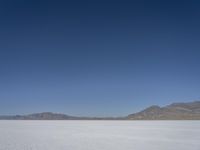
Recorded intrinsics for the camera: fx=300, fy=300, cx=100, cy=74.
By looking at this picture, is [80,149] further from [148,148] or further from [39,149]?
[148,148]

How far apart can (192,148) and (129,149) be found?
137 inches

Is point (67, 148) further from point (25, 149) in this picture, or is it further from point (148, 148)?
point (148, 148)

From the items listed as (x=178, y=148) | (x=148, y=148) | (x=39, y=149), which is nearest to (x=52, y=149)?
(x=39, y=149)

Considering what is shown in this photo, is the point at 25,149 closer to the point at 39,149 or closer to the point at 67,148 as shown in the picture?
the point at 39,149

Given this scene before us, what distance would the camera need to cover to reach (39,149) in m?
16.2

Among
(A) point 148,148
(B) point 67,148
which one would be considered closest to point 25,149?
(B) point 67,148

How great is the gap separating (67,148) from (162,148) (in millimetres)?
5357

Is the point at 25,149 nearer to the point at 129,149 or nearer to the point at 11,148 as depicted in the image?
the point at 11,148

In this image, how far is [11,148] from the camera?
16188 mm

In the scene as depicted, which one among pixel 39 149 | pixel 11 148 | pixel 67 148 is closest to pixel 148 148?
pixel 67 148

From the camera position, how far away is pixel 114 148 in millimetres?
16953

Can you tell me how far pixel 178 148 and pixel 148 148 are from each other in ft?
5.43

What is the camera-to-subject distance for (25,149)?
16016 mm

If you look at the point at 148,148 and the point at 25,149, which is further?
the point at 148,148
